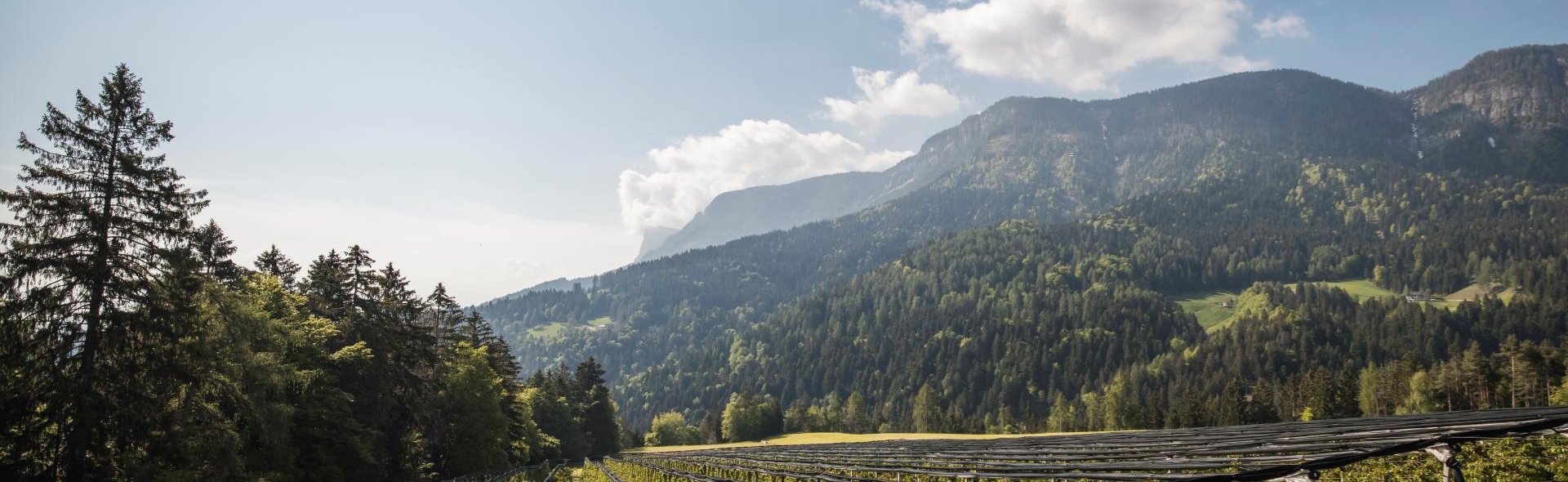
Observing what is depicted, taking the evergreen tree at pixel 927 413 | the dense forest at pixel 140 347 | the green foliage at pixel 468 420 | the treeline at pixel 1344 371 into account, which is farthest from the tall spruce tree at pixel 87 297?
the evergreen tree at pixel 927 413

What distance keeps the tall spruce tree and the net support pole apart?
31180 mm

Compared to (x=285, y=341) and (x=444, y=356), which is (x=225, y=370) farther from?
(x=444, y=356)

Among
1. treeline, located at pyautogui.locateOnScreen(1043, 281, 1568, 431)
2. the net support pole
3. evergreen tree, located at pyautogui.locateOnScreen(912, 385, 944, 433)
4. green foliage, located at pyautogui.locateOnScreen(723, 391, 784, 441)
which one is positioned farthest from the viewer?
evergreen tree, located at pyautogui.locateOnScreen(912, 385, 944, 433)

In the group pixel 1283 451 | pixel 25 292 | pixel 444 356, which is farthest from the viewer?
pixel 444 356

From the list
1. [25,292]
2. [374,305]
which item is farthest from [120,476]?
[374,305]

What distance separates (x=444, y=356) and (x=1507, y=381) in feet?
401

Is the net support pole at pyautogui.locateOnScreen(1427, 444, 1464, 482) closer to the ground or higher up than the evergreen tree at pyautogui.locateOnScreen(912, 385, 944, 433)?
higher up

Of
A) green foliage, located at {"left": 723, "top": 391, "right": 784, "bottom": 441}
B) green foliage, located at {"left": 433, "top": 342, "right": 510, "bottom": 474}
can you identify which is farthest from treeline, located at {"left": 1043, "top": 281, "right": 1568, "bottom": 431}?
green foliage, located at {"left": 433, "top": 342, "right": 510, "bottom": 474}

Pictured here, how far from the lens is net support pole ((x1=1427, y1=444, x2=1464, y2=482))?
9758mm

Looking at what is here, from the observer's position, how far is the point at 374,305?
43.9 metres

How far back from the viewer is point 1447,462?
991cm

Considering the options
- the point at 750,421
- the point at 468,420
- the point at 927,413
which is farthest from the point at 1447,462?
the point at 927,413

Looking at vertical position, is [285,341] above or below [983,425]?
above

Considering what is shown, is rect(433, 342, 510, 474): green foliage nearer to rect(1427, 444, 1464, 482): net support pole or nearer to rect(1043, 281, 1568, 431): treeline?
rect(1427, 444, 1464, 482): net support pole
